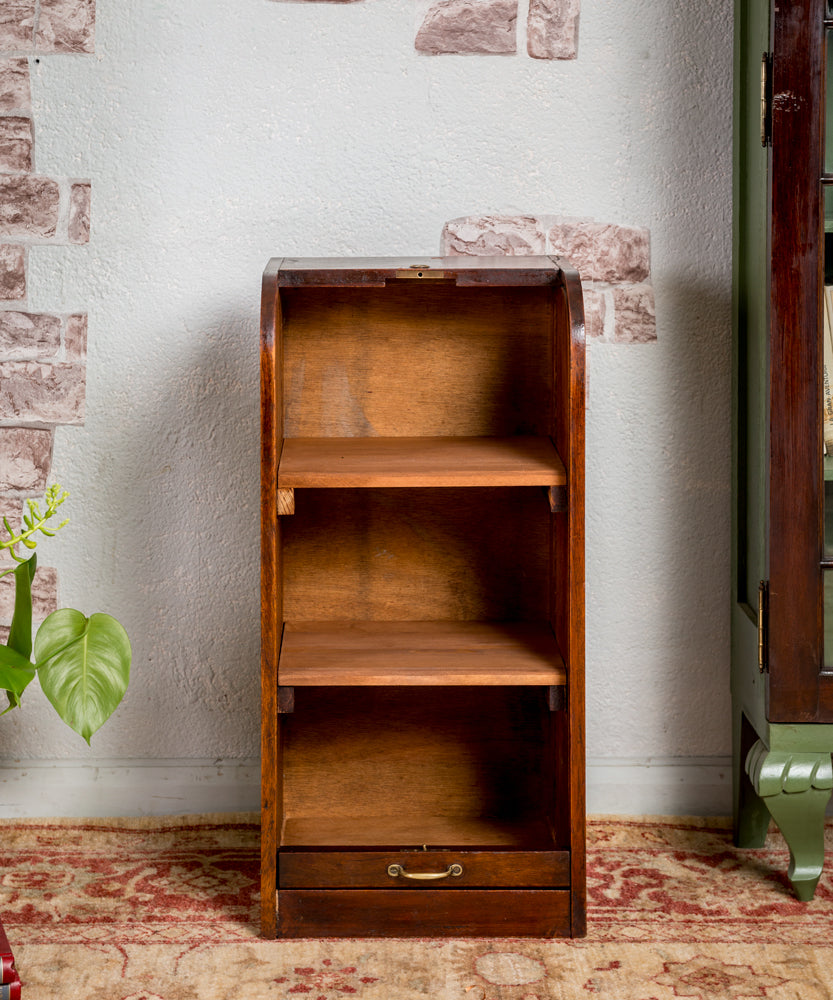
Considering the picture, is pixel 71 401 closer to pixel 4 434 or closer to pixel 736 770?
pixel 4 434

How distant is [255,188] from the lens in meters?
2.32

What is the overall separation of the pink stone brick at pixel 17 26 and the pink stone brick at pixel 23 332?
0.57 m

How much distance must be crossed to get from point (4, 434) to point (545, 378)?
1.22 meters

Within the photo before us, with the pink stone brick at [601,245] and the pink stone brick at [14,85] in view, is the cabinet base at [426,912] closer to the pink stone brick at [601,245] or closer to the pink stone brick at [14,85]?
the pink stone brick at [601,245]

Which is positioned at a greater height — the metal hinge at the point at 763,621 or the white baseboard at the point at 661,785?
the metal hinge at the point at 763,621

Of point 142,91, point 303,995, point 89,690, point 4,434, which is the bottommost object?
point 303,995

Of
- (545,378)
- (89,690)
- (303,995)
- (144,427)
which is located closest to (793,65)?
(545,378)

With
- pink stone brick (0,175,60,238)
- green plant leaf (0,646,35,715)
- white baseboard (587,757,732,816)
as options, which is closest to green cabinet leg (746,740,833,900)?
white baseboard (587,757,732,816)

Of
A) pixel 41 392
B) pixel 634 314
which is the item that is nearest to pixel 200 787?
pixel 41 392

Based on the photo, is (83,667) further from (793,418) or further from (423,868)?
(793,418)

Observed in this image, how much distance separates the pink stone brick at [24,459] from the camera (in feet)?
7.74

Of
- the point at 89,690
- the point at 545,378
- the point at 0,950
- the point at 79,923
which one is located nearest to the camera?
the point at 0,950

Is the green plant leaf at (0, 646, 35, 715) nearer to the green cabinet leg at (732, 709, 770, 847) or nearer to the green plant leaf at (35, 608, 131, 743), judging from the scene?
the green plant leaf at (35, 608, 131, 743)

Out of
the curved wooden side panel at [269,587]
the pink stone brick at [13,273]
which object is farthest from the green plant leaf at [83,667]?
the pink stone brick at [13,273]
